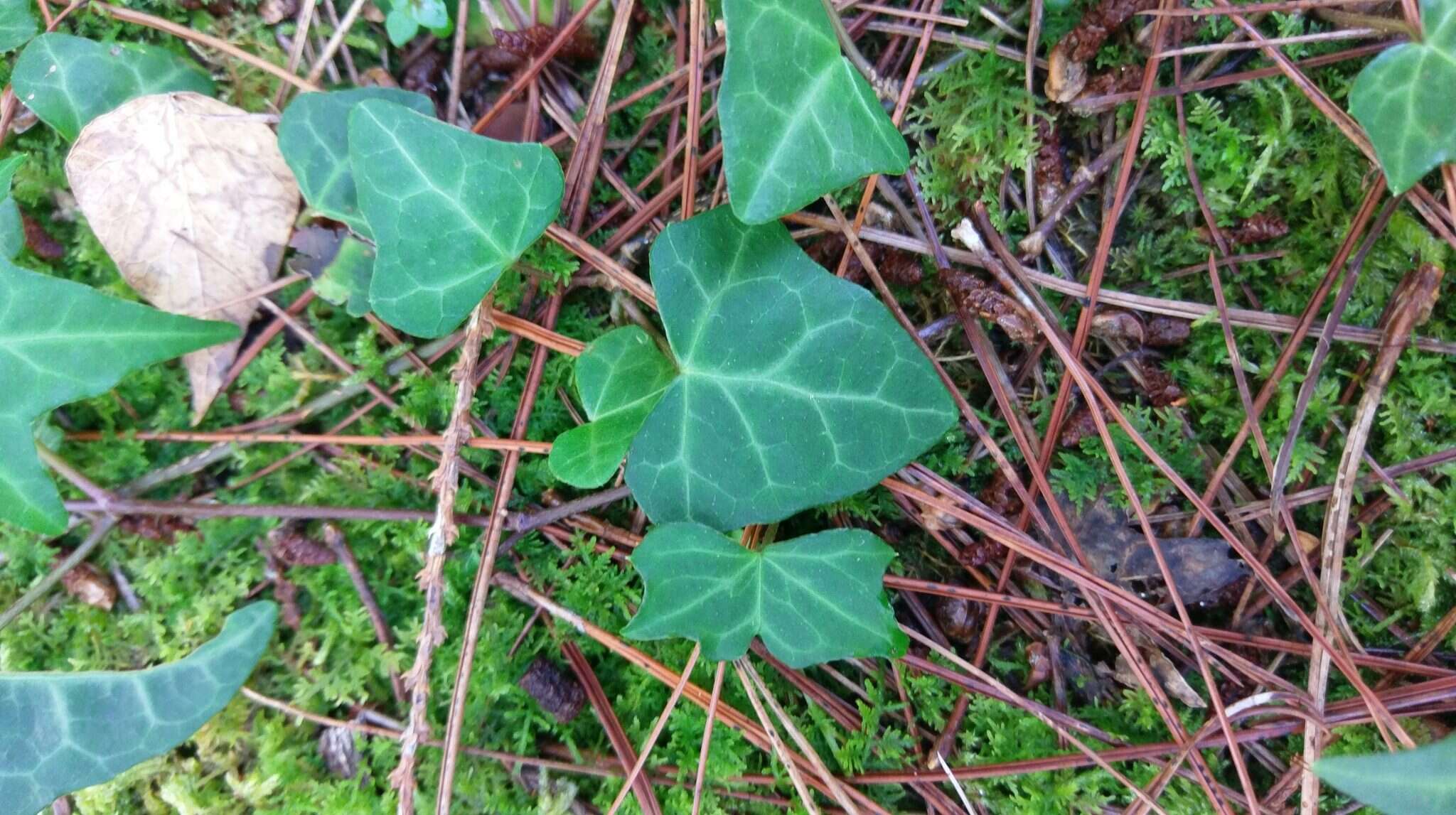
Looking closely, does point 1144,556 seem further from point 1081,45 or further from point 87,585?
point 87,585

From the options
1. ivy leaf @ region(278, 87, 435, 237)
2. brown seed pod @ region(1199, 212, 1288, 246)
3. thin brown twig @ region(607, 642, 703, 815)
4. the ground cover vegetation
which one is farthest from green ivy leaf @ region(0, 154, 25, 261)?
brown seed pod @ region(1199, 212, 1288, 246)

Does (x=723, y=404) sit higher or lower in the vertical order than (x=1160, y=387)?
lower

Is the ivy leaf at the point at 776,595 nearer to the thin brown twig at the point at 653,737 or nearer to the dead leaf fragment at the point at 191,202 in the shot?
the thin brown twig at the point at 653,737

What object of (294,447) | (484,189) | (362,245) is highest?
(484,189)

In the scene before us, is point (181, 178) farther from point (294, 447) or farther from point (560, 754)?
point (560, 754)

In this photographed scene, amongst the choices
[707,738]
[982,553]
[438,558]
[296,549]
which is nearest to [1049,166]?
[982,553]

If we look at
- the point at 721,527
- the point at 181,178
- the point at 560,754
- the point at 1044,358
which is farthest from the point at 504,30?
the point at 560,754

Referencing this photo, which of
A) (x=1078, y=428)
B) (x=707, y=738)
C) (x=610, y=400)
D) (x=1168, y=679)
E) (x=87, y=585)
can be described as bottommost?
(x=87, y=585)
